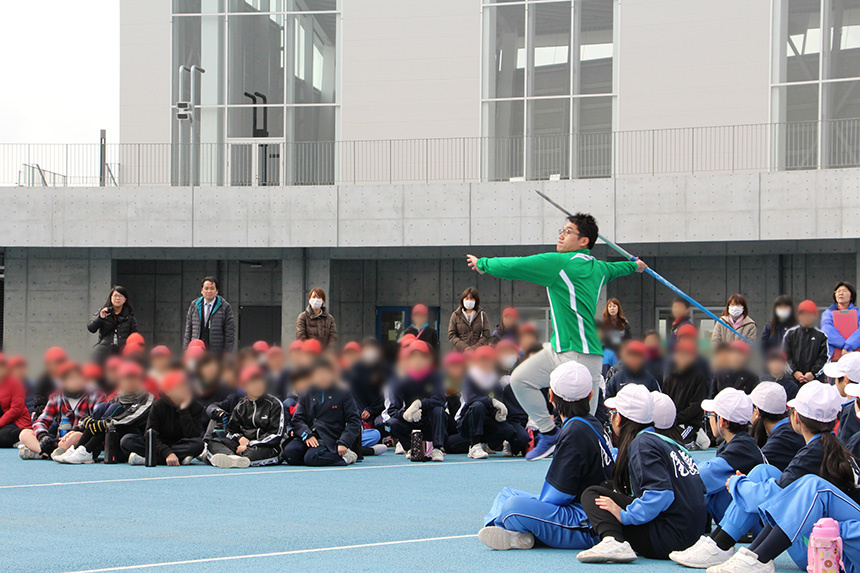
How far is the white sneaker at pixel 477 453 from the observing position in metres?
12.7

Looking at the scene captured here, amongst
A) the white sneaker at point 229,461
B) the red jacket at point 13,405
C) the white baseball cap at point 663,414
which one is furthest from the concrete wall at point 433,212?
the white baseball cap at point 663,414

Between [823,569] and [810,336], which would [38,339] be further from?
[823,569]

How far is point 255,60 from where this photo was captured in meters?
26.7

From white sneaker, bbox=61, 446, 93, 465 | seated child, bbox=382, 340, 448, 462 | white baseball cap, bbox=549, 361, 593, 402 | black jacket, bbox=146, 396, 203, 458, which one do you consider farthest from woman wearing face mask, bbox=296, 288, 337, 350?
white baseball cap, bbox=549, 361, 593, 402

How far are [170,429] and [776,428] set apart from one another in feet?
25.0

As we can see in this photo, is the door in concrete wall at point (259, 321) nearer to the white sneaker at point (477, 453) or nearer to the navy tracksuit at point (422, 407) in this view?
the navy tracksuit at point (422, 407)

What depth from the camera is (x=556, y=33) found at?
25531 millimetres

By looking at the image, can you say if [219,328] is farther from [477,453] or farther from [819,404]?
[819,404]

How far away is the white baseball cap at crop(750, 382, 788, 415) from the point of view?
682 centimetres

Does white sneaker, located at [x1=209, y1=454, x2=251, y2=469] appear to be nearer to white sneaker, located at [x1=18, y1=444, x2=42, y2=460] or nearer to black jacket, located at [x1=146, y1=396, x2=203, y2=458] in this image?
black jacket, located at [x1=146, y1=396, x2=203, y2=458]

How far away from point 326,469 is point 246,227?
1424 centimetres

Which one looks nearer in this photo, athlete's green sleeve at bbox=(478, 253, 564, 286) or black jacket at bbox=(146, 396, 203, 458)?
athlete's green sleeve at bbox=(478, 253, 564, 286)

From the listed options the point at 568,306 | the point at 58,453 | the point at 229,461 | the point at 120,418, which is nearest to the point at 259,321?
the point at 58,453

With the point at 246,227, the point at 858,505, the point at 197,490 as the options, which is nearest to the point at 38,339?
the point at 246,227
